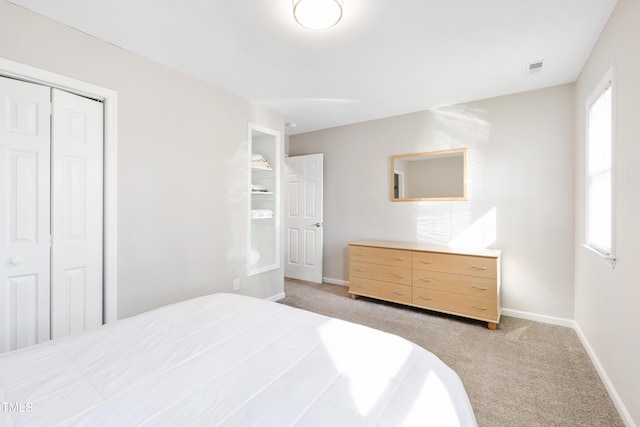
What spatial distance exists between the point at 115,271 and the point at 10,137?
108 cm

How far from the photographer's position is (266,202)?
3.83 m

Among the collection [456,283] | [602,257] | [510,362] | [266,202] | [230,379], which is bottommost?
[510,362]

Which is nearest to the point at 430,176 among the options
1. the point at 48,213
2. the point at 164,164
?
the point at 164,164

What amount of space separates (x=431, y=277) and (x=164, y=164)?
2925 millimetres

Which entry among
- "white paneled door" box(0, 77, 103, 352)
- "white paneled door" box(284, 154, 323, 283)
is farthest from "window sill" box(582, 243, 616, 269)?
"white paneled door" box(0, 77, 103, 352)

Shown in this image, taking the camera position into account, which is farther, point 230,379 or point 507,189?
point 507,189

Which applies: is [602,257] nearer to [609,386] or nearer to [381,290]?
[609,386]

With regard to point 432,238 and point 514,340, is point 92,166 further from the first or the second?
point 514,340

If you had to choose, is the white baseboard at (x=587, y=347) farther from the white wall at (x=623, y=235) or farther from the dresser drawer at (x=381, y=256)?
the dresser drawer at (x=381, y=256)

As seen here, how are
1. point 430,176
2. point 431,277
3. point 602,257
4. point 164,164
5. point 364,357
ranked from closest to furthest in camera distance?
point 364,357 < point 602,257 < point 164,164 < point 431,277 < point 430,176

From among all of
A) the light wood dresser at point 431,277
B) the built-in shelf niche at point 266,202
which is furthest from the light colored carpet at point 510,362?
the built-in shelf niche at point 266,202

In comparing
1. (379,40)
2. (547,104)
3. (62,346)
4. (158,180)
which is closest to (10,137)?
(158,180)

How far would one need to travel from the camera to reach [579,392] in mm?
1891

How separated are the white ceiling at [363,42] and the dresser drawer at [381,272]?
79.4 inches
